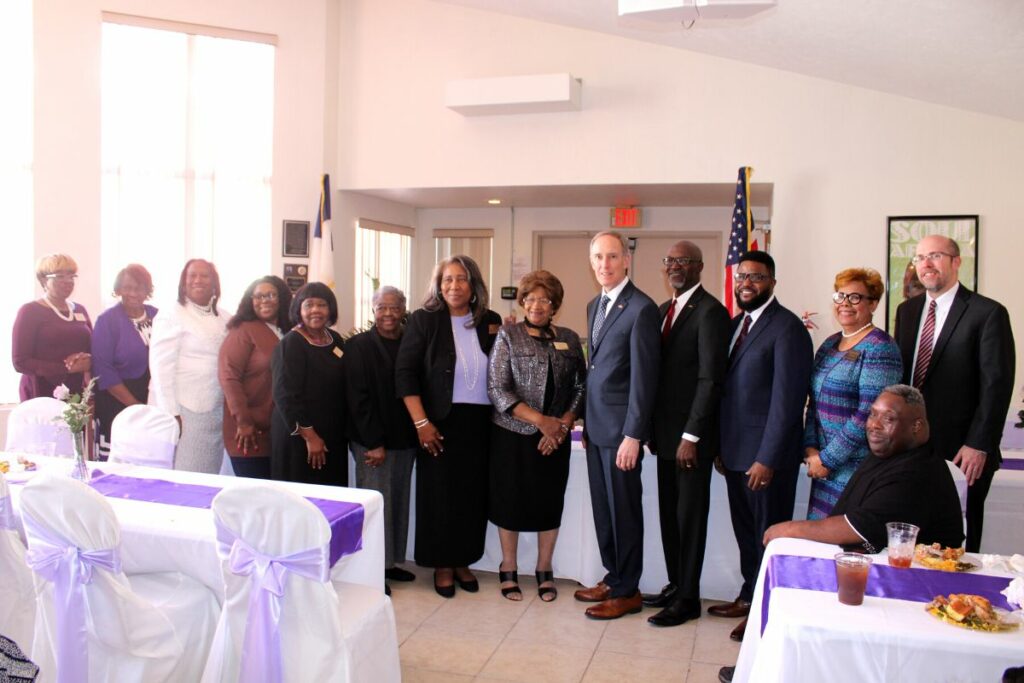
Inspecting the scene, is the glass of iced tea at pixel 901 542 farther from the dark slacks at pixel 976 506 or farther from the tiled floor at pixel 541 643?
the dark slacks at pixel 976 506

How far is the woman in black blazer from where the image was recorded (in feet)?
13.1

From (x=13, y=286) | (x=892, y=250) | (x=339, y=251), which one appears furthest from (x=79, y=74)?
(x=892, y=250)

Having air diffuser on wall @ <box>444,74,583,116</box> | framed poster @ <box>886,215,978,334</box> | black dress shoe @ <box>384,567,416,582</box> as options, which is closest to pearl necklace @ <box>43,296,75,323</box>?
black dress shoe @ <box>384,567,416,582</box>

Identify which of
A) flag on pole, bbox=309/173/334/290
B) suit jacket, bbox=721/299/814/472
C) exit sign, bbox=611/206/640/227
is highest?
exit sign, bbox=611/206/640/227

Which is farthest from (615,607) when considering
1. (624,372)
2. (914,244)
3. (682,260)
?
(914,244)

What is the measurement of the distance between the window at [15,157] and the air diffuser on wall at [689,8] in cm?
496

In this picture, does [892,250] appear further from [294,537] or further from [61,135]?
[61,135]

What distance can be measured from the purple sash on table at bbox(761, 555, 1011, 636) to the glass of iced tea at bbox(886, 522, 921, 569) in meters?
0.02

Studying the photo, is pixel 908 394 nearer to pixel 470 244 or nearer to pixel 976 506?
pixel 976 506

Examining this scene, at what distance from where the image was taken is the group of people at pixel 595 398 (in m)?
3.32

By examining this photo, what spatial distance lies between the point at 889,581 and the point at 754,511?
4.26 feet

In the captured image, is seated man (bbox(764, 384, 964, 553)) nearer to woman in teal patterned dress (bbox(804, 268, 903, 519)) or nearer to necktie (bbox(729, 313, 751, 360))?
woman in teal patterned dress (bbox(804, 268, 903, 519))

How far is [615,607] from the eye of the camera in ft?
12.4

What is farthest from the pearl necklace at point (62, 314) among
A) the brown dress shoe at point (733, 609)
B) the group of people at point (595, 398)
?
the brown dress shoe at point (733, 609)
